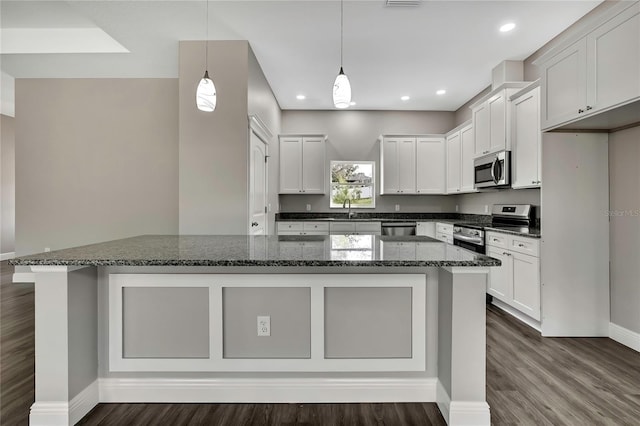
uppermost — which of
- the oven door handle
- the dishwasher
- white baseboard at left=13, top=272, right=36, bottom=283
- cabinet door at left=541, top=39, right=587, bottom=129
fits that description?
cabinet door at left=541, top=39, right=587, bottom=129

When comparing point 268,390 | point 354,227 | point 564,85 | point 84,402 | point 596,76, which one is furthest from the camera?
point 354,227

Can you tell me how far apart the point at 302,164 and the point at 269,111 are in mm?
1226

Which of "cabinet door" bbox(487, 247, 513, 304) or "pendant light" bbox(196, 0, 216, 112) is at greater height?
"pendant light" bbox(196, 0, 216, 112)

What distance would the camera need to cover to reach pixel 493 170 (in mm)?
3945

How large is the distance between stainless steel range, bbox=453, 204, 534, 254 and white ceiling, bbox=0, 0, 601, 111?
184 centimetres

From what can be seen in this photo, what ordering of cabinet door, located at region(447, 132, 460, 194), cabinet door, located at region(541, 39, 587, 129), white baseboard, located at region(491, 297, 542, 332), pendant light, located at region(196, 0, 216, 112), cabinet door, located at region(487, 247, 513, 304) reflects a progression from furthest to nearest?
cabinet door, located at region(447, 132, 460, 194) < cabinet door, located at region(487, 247, 513, 304) < white baseboard, located at region(491, 297, 542, 332) < cabinet door, located at region(541, 39, 587, 129) < pendant light, located at region(196, 0, 216, 112)

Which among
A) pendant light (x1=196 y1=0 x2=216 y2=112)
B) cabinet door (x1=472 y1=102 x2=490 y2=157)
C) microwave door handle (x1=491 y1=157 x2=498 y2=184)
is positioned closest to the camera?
pendant light (x1=196 y1=0 x2=216 y2=112)

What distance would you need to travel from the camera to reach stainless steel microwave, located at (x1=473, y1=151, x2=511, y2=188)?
3.76m

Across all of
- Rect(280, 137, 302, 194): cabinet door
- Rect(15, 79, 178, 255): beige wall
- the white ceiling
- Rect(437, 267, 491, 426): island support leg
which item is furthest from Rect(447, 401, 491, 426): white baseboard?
Rect(280, 137, 302, 194): cabinet door

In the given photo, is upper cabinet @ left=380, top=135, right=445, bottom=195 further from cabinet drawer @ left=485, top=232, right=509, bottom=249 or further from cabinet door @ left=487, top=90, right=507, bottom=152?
cabinet drawer @ left=485, top=232, right=509, bottom=249

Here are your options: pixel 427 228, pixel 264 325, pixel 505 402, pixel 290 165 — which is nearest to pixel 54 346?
pixel 264 325

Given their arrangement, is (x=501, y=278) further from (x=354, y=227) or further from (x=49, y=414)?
(x=49, y=414)

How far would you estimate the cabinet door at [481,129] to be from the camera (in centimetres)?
421

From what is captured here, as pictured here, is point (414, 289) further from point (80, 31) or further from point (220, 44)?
point (80, 31)
